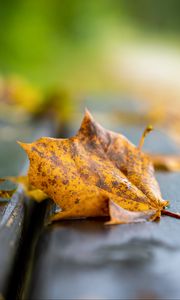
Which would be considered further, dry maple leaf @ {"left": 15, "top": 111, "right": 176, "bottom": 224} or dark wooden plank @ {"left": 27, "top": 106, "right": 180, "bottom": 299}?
dry maple leaf @ {"left": 15, "top": 111, "right": 176, "bottom": 224}

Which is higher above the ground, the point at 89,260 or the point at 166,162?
the point at 89,260

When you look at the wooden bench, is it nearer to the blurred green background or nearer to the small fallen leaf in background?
the small fallen leaf in background

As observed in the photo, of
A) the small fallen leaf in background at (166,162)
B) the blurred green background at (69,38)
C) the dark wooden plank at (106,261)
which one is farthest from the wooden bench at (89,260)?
the blurred green background at (69,38)

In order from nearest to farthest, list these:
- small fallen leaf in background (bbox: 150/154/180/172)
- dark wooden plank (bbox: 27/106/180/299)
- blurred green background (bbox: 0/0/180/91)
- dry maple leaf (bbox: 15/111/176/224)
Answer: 1. dark wooden plank (bbox: 27/106/180/299)
2. dry maple leaf (bbox: 15/111/176/224)
3. small fallen leaf in background (bbox: 150/154/180/172)
4. blurred green background (bbox: 0/0/180/91)

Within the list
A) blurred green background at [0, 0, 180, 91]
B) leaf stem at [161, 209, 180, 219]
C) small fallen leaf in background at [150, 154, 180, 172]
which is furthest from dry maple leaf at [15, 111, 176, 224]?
blurred green background at [0, 0, 180, 91]

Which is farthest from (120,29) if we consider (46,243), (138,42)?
(46,243)

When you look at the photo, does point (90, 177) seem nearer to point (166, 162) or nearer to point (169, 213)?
point (169, 213)

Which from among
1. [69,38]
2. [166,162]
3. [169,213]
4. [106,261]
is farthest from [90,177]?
[69,38]
